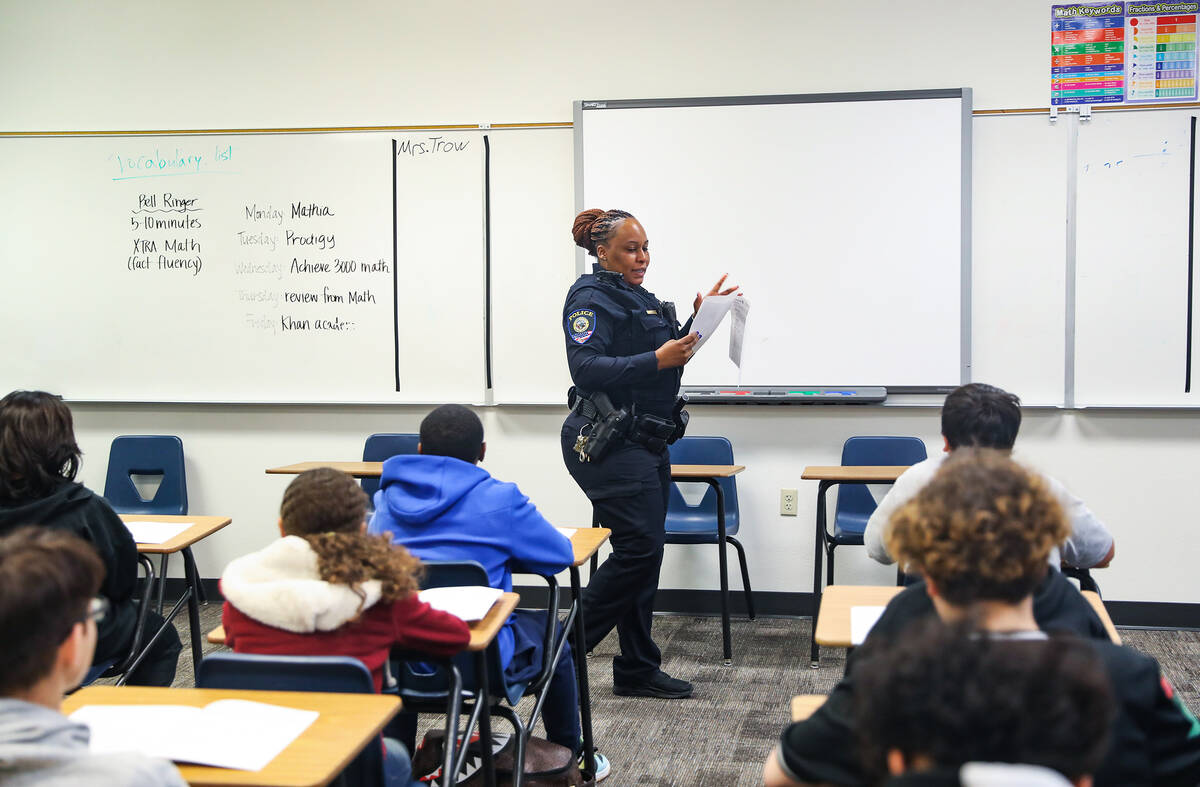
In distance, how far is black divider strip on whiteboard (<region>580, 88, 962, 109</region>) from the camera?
4.10 metres

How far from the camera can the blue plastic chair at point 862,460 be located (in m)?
4.10

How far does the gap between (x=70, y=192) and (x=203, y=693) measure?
3.92 meters

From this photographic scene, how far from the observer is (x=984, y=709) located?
0.81m

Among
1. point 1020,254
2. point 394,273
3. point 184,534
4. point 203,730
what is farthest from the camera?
point 394,273

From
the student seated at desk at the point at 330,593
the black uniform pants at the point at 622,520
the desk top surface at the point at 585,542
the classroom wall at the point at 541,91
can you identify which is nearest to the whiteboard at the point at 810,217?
the classroom wall at the point at 541,91

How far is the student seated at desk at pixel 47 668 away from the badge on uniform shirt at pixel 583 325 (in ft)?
6.78

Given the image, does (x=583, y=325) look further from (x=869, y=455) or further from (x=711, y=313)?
(x=869, y=455)

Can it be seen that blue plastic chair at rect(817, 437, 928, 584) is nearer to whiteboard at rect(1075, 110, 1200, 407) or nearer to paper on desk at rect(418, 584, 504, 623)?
whiteboard at rect(1075, 110, 1200, 407)

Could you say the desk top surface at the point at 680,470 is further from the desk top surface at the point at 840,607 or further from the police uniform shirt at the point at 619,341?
the desk top surface at the point at 840,607

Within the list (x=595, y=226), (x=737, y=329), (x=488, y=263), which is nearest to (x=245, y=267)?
(x=488, y=263)

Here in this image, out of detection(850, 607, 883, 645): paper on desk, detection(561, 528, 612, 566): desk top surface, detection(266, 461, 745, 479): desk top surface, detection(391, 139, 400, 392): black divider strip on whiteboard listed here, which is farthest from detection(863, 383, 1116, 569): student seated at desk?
detection(391, 139, 400, 392): black divider strip on whiteboard

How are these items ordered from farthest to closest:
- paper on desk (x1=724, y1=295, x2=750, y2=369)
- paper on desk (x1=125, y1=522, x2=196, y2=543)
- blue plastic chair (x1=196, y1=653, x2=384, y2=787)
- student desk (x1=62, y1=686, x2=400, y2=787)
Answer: paper on desk (x1=724, y1=295, x2=750, y2=369) → paper on desk (x1=125, y1=522, x2=196, y2=543) → blue plastic chair (x1=196, y1=653, x2=384, y2=787) → student desk (x1=62, y1=686, x2=400, y2=787)

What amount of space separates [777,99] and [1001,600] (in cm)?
342

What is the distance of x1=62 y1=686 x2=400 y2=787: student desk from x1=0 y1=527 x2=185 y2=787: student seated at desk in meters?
0.12
